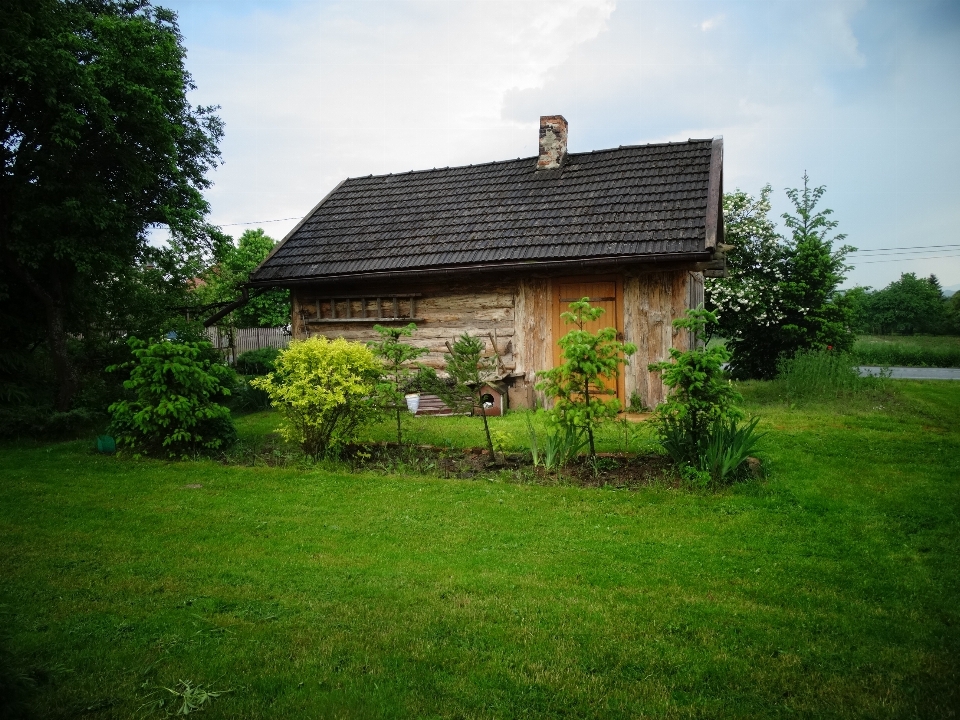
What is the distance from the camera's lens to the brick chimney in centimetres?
1394

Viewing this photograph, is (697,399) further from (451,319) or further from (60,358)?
(60,358)

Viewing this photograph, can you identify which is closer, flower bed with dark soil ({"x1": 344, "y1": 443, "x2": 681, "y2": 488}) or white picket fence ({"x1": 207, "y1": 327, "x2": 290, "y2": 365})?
flower bed with dark soil ({"x1": 344, "y1": 443, "x2": 681, "y2": 488})

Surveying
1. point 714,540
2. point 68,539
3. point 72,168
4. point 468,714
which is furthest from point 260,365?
point 468,714

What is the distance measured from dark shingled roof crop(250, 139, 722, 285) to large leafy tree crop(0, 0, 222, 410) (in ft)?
9.80

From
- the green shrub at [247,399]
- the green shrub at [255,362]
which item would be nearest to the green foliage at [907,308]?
the green shrub at [255,362]

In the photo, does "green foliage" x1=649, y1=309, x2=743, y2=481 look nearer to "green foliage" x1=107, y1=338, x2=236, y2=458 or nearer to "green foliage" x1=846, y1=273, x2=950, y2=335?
"green foliage" x1=107, y1=338, x2=236, y2=458

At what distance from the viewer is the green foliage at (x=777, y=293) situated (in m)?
14.0

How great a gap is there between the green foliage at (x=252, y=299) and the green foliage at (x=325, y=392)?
47.6 ft

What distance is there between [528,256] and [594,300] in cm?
140

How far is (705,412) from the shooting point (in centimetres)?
659

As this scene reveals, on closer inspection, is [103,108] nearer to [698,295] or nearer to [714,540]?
[714,540]

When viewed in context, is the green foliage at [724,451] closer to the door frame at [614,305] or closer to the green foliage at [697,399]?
the green foliage at [697,399]

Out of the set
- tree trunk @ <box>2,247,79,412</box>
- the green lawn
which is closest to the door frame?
the green lawn

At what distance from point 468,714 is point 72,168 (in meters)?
10.7
